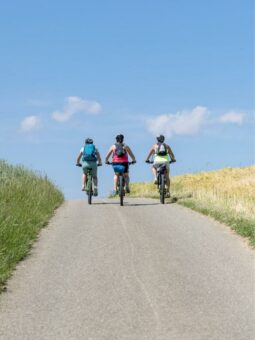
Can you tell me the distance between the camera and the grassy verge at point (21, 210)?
11229mm

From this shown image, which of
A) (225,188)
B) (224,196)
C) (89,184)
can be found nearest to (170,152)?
(224,196)

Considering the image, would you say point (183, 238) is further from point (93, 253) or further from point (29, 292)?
point (29, 292)

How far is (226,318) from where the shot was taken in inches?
308

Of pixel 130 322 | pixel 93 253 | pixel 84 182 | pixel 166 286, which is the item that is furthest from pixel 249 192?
pixel 130 322

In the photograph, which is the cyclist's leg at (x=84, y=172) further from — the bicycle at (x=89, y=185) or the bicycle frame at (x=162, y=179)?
the bicycle frame at (x=162, y=179)

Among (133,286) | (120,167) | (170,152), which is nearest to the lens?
(133,286)

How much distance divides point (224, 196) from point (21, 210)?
9678 millimetres

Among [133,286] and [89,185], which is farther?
[89,185]

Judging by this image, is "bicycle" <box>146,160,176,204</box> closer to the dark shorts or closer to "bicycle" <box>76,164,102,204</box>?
the dark shorts

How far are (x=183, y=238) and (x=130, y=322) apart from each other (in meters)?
5.90

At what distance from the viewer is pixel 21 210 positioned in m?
15.3

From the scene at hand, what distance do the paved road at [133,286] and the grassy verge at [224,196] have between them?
60cm

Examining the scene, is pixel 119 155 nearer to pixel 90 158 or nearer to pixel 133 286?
pixel 90 158

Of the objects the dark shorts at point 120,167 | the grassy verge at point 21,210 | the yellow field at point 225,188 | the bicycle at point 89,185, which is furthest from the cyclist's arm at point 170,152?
the grassy verge at point 21,210
